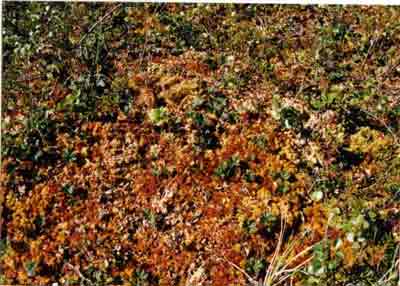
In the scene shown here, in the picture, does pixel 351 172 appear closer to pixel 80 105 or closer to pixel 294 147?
pixel 294 147

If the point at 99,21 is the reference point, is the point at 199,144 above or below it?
below

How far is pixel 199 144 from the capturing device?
366cm

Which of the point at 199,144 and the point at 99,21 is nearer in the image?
the point at 199,144

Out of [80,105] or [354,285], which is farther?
[80,105]

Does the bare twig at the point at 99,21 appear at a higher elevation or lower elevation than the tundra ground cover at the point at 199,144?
higher

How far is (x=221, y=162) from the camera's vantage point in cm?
362

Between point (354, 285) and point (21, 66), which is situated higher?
point (21, 66)

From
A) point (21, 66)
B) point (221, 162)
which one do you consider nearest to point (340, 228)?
point (221, 162)

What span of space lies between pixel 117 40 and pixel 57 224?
1.21 metres

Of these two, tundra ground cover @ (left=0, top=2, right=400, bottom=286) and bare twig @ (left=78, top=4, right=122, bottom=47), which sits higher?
bare twig @ (left=78, top=4, right=122, bottom=47)

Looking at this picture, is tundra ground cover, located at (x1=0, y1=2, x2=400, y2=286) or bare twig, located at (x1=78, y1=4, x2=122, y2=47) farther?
bare twig, located at (x1=78, y1=4, x2=122, y2=47)

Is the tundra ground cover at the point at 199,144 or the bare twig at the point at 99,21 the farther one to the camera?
the bare twig at the point at 99,21

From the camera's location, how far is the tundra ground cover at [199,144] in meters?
3.44

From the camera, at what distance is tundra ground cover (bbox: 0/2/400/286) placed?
→ 3441mm
